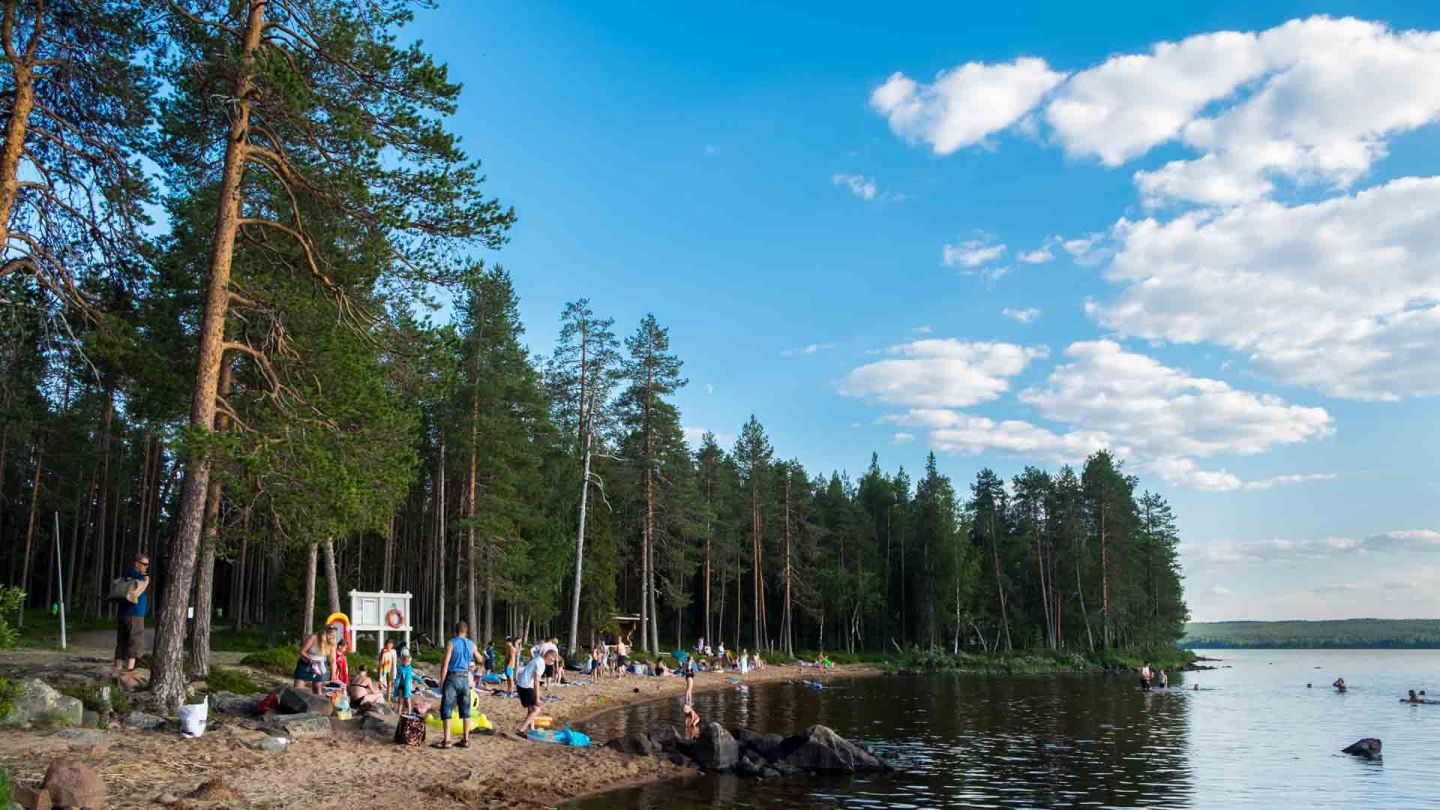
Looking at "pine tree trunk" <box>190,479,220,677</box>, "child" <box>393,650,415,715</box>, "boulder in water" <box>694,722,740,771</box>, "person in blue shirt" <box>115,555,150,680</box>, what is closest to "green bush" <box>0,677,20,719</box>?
"person in blue shirt" <box>115,555,150,680</box>

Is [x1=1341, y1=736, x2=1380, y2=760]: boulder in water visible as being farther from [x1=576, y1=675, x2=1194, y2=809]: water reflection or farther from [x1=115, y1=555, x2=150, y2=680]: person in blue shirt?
[x1=115, y1=555, x2=150, y2=680]: person in blue shirt

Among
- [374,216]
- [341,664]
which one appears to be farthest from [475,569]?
[374,216]

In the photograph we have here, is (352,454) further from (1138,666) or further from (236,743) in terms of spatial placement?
(1138,666)

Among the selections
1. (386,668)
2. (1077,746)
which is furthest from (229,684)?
(1077,746)

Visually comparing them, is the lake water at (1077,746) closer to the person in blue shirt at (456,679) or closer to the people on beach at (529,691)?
the person in blue shirt at (456,679)

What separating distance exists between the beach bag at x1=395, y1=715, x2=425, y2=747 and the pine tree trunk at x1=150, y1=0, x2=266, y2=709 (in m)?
3.55

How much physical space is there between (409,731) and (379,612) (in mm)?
8892

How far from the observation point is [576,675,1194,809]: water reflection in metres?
17.2

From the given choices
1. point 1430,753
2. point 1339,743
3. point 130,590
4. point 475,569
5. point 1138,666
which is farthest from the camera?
point 1138,666

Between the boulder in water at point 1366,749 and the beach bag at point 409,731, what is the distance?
2451cm

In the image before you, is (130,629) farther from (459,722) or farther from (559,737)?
(559,737)

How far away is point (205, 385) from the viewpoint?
15.4 m

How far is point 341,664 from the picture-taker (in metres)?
20.5

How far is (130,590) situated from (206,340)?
16.5ft
